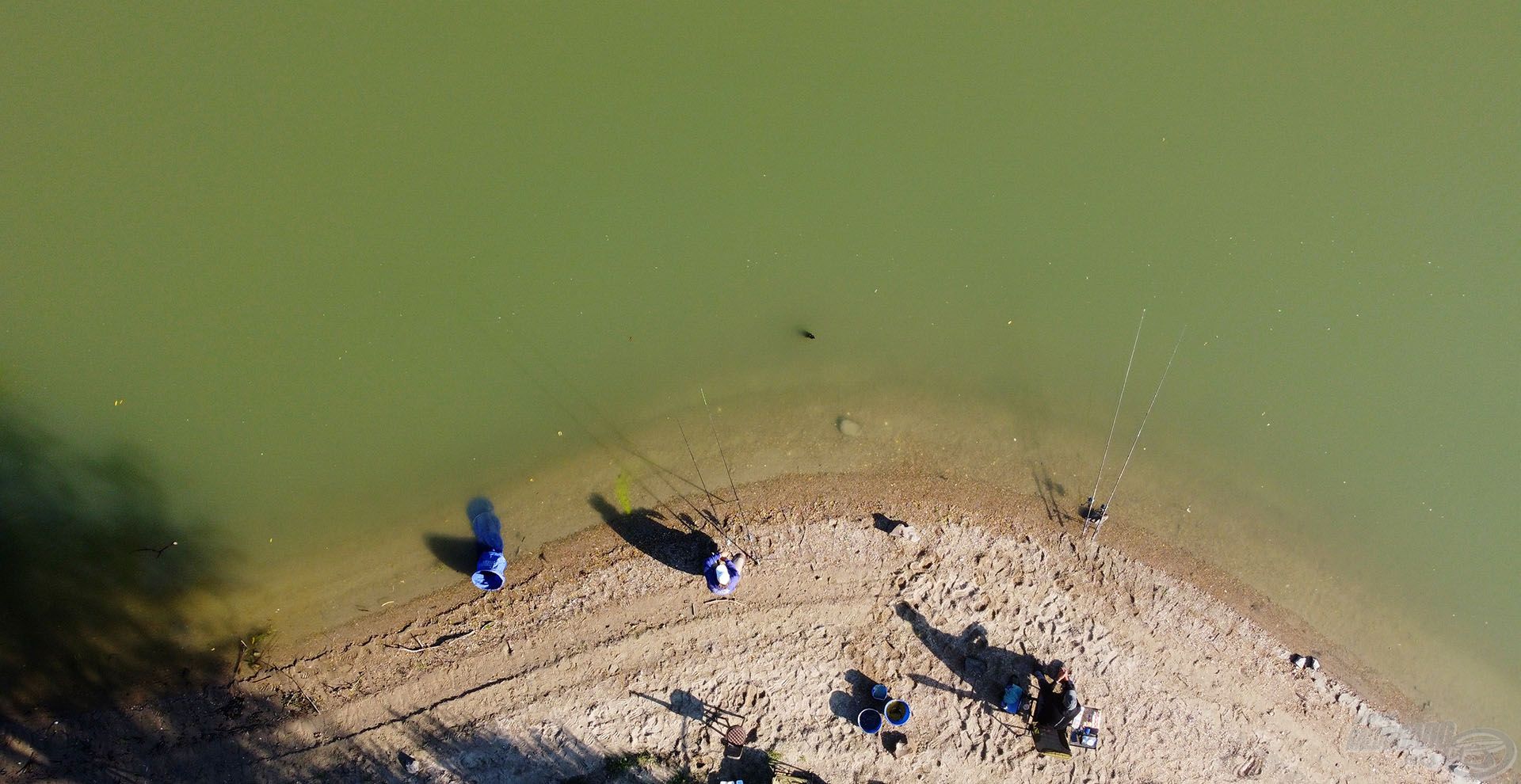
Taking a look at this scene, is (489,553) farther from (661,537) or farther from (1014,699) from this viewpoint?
(1014,699)

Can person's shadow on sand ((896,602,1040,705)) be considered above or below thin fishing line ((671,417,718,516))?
below

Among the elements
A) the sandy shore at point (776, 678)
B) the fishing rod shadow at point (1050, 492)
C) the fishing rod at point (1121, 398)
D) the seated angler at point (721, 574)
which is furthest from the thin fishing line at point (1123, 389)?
the seated angler at point (721, 574)

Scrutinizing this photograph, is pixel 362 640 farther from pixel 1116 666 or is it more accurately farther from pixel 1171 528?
pixel 1171 528

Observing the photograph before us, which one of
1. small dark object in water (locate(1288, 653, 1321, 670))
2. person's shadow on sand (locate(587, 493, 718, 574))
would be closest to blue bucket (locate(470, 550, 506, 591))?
person's shadow on sand (locate(587, 493, 718, 574))

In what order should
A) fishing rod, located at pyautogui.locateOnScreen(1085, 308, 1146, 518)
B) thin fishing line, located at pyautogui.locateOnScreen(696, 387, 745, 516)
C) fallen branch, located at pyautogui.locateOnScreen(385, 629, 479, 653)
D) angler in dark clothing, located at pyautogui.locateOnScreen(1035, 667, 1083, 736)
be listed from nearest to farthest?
angler in dark clothing, located at pyautogui.locateOnScreen(1035, 667, 1083, 736), fallen branch, located at pyautogui.locateOnScreen(385, 629, 479, 653), thin fishing line, located at pyautogui.locateOnScreen(696, 387, 745, 516), fishing rod, located at pyautogui.locateOnScreen(1085, 308, 1146, 518)

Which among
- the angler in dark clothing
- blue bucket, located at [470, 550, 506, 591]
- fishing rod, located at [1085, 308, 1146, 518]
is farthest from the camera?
fishing rod, located at [1085, 308, 1146, 518]

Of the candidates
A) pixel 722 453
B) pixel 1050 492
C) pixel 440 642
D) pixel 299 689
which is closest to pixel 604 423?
pixel 722 453

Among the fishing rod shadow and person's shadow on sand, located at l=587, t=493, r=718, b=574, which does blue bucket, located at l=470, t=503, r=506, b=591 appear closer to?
person's shadow on sand, located at l=587, t=493, r=718, b=574
